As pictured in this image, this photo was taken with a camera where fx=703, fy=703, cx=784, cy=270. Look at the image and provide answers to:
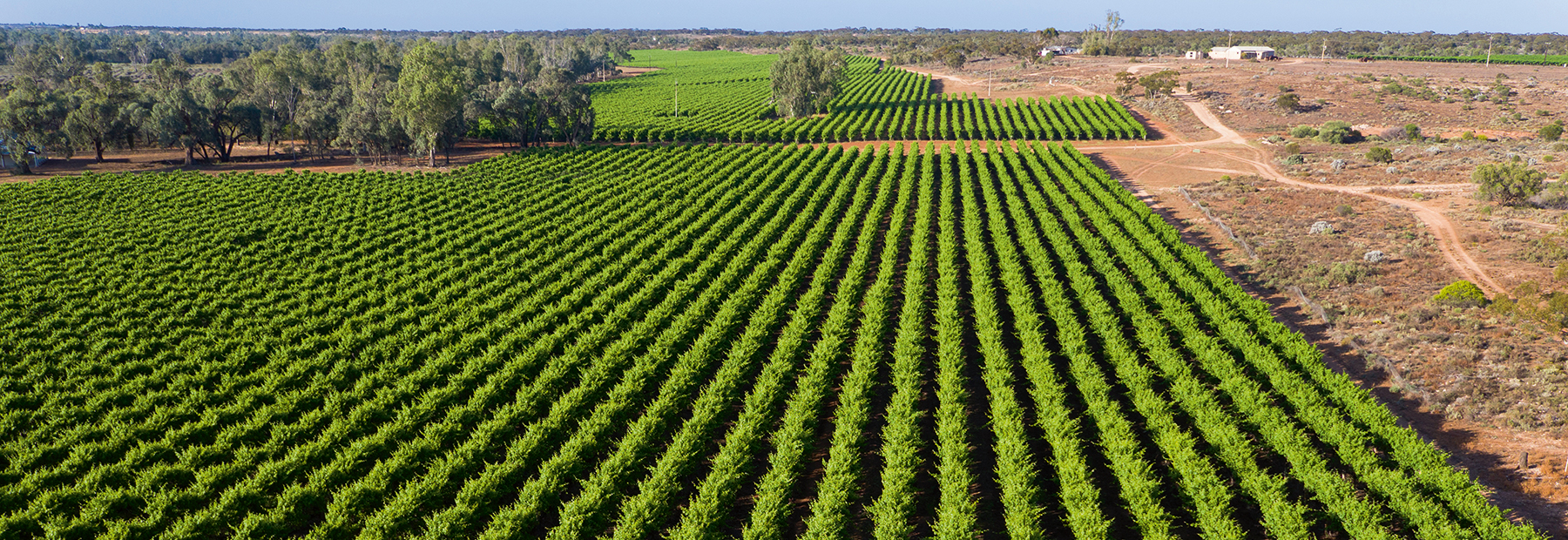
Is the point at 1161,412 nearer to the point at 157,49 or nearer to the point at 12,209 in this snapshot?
the point at 12,209

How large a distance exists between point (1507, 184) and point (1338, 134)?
24221mm

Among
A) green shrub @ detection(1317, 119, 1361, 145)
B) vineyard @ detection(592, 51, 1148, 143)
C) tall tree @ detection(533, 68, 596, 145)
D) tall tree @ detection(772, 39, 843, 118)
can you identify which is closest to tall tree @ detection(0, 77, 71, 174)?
tall tree @ detection(533, 68, 596, 145)

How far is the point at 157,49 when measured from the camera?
170m

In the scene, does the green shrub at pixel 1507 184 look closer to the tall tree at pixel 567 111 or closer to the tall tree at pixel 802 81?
the tall tree at pixel 802 81

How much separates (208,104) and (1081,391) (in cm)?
6753

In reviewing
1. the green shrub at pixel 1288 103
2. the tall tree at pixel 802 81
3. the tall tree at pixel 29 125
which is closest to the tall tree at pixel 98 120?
the tall tree at pixel 29 125

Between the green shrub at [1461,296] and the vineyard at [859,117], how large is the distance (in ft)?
146

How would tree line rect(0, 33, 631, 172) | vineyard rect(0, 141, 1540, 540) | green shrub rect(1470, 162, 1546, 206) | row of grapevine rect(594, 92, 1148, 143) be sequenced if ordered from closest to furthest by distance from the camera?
vineyard rect(0, 141, 1540, 540) < green shrub rect(1470, 162, 1546, 206) < tree line rect(0, 33, 631, 172) < row of grapevine rect(594, 92, 1148, 143)

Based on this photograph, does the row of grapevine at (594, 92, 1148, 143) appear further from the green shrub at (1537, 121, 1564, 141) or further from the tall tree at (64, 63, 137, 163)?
the tall tree at (64, 63, 137, 163)

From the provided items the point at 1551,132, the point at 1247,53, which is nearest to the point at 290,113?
the point at 1551,132

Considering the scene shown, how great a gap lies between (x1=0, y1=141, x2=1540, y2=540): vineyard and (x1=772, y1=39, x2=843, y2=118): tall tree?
49.0 m

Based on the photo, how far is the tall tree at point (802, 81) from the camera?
7931 centimetres

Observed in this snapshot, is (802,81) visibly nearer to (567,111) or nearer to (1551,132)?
(567,111)

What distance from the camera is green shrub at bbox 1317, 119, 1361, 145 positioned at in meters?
58.5
